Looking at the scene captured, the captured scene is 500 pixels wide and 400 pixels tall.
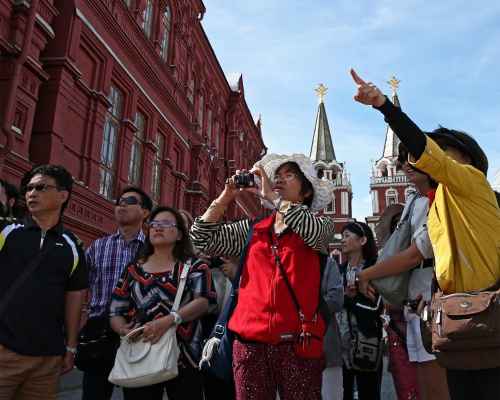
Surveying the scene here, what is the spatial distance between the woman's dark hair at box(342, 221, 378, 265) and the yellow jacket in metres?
2.29

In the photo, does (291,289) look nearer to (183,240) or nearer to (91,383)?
(183,240)

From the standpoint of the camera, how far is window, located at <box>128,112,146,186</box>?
12.2 metres

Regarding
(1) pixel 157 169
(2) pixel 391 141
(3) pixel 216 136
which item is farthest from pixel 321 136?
(1) pixel 157 169

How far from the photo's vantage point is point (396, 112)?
1.92 metres

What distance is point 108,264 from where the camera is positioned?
12.3ft

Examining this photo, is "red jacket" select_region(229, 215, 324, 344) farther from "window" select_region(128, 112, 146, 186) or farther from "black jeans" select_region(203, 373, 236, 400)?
"window" select_region(128, 112, 146, 186)

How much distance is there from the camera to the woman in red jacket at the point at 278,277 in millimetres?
2215

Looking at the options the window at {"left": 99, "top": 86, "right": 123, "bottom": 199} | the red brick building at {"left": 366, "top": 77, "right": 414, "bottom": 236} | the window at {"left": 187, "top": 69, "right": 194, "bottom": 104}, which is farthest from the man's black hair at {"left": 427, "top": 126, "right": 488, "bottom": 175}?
the red brick building at {"left": 366, "top": 77, "right": 414, "bottom": 236}

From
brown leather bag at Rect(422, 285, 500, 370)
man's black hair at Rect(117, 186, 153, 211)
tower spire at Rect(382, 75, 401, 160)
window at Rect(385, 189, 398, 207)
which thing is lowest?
brown leather bag at Rect(422, 285, 500, 370)

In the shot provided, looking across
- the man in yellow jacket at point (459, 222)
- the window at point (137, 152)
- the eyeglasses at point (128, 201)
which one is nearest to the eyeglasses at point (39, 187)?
the eyeglasses at point (128, 201)

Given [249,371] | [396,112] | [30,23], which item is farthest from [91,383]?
[30,23]

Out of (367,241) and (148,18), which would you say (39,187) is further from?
(148,18)

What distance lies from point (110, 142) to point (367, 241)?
8267 mm

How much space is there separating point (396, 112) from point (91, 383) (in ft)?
9.30
